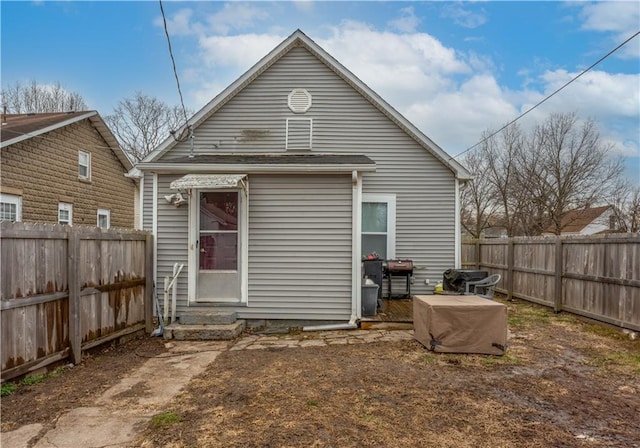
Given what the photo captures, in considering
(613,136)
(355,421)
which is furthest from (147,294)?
(613,136)

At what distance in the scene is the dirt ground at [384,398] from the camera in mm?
2895

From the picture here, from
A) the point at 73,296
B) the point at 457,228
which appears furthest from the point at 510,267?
the point at 73,296

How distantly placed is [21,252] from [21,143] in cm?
851

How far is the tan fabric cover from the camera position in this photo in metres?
5.06

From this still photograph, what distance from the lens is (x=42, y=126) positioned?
1102 cm

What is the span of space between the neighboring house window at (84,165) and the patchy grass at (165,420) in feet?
39.1

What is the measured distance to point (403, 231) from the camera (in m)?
8.70

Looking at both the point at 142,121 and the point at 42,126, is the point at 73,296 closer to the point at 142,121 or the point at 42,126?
the point at 42,126

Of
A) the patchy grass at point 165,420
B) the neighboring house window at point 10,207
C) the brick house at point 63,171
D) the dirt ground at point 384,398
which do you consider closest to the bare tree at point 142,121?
the brick house at point 63,171

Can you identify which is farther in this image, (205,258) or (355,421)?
(205,258)

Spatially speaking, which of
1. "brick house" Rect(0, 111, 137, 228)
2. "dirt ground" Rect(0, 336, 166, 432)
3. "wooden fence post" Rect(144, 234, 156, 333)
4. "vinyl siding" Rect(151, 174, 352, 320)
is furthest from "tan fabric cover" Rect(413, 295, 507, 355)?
"brick house" Rect(0, 111, 137, 228)

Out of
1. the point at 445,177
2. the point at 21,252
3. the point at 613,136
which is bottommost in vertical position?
the point at 21,252

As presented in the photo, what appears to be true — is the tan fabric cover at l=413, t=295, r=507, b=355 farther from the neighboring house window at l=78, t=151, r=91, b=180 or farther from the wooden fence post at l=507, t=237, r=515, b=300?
the neighboring house window at l=78, t=151, r=91, b=180

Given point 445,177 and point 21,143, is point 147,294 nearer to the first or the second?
point 445,177
